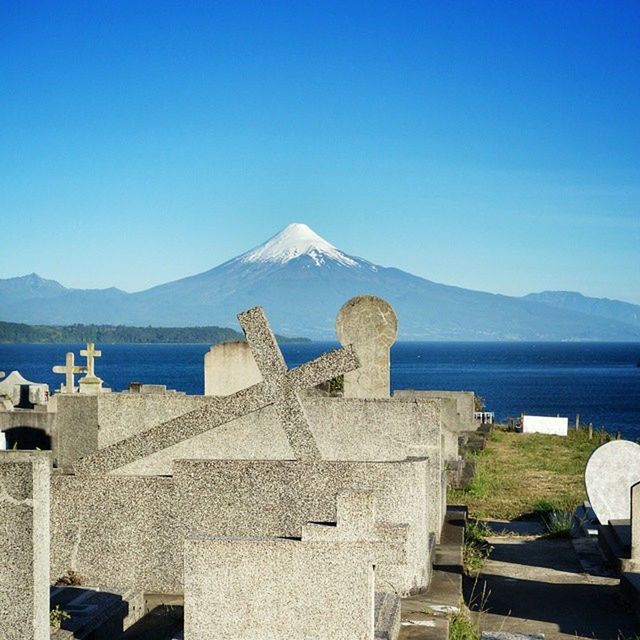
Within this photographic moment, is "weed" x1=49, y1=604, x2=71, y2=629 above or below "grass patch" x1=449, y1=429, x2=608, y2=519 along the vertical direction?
above

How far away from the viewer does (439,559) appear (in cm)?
1089

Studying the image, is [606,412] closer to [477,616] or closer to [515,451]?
[515,451]

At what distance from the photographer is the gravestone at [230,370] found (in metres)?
13.2

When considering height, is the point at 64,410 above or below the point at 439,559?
above

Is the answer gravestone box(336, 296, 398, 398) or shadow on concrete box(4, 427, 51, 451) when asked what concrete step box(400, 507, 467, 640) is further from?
shadow on concrete box(4, 427, 51, 451)

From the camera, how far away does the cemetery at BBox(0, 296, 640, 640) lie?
635 cm

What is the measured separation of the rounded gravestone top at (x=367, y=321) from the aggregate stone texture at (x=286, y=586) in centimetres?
611

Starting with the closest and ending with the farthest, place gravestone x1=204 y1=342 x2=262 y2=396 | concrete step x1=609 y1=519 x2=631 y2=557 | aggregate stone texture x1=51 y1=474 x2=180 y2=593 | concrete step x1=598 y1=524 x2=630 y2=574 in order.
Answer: aggregate stone texture x1=51 y1=474 x2=180 y2=593, concrete step x1=598 y1=524 x2=630 y2=574, concrete step x1=609 y1=519 x2=631 y2=557, gravestone x1=204 y1=342 x2=262 y2=396

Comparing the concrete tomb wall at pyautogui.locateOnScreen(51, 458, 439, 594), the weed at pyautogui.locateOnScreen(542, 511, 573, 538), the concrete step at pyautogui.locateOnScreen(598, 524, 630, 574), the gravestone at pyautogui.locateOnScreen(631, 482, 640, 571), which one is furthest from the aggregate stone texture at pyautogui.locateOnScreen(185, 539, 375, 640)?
the weed at pyautogui.locateOnScreen(542, 511, 573, 538)

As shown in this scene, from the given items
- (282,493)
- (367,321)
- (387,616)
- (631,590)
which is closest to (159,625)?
(282,493)

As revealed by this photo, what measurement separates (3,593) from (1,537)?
0.30 metres

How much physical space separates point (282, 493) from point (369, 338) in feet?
13.2

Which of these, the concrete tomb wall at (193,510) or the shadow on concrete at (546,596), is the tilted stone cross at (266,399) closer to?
the concrete tomb wall at (193,510)

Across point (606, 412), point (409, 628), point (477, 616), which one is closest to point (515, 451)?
point (477, 616)
